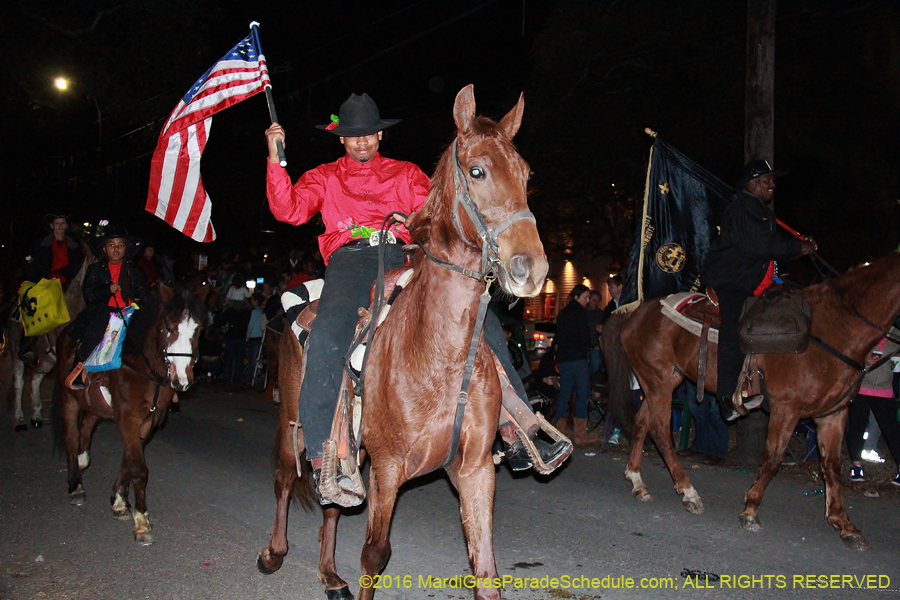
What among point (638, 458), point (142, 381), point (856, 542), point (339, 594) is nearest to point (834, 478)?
point (856, 542)

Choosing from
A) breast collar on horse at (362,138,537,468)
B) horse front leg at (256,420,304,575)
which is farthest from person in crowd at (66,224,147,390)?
breast collar on horse at (362,138,537,468)

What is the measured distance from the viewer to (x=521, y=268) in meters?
2.89

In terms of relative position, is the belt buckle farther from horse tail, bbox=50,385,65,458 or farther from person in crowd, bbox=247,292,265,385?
person in crowd, bbox=247,292,265,385

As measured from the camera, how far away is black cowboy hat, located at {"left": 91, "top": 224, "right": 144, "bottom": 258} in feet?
23.9

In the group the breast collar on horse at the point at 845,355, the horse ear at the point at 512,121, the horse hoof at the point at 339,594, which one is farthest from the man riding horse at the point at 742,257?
the horse hoof at the point at 339,594

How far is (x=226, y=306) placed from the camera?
1706 centimetres

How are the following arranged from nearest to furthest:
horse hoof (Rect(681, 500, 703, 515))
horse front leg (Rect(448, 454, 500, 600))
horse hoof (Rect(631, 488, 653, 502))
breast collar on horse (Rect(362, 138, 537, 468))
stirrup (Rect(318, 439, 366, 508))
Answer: breast collar on horse (Rect(362, 138, 537, 468)) < horse front leg (Rect(448, 454, 500, 600)) < stirrup (Rect(318, 439, 366, 508)) < horse hoof (Rect(681, 500, 703, 515)) < horse hoof (Rect(631, 488, 653, 502))

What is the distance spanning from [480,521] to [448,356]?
0.84 metres

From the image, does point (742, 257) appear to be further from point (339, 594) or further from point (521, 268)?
point (339, 594)

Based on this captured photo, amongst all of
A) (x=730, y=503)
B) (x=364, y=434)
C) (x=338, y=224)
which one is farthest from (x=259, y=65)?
(x=730, y=503)

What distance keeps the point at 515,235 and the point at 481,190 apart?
0.32 meters

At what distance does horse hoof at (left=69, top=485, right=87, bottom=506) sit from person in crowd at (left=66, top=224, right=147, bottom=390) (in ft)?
3.40

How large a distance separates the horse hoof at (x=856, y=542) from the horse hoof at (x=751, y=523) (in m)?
0.67

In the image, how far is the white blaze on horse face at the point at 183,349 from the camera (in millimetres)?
6422
